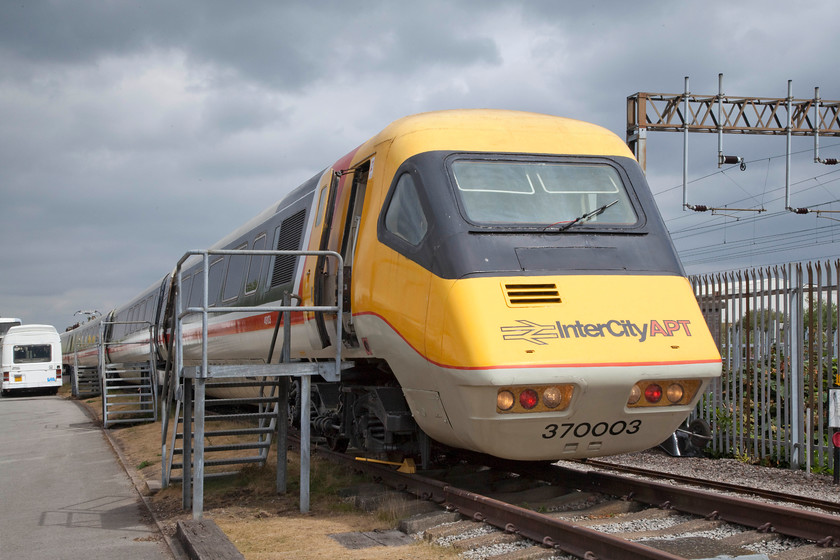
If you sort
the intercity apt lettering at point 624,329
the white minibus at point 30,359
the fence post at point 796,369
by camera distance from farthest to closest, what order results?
1. the white minibus at point 30,359
2. the fence post at point 796,369
3. the intercity apt lettering at point 624,329

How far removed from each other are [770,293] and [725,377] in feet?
4.59

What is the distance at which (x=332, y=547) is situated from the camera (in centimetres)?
595

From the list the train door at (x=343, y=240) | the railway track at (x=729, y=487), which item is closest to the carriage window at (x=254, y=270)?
the train door at (x=343, y=240)

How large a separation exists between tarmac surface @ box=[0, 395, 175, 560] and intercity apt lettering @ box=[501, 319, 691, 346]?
3058 millimetres

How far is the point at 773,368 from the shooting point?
10.7 meters

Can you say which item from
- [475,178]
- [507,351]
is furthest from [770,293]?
[507,351]

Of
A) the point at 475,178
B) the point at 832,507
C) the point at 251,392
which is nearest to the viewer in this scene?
the point at 832,507

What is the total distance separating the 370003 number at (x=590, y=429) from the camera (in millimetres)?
6202

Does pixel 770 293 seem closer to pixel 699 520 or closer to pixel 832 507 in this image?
pixel 832 507

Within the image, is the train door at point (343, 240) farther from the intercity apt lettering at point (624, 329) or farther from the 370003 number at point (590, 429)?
the intercity apt lettering at point (624, 329)

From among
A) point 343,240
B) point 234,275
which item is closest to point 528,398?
point 343,240

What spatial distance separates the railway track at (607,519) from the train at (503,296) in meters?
0.46

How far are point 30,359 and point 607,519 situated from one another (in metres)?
35.5

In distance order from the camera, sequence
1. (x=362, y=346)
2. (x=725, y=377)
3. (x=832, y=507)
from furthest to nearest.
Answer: (x=725, y=377)
(x=362, y=346)
(x=832, y=507)
